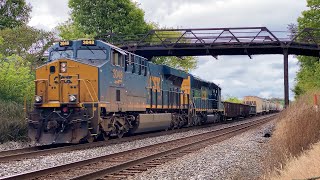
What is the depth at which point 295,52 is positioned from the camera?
33.3m

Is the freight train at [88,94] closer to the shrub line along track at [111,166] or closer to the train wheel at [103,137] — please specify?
the train wheel at [103,137]

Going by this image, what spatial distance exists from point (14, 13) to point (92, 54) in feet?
128

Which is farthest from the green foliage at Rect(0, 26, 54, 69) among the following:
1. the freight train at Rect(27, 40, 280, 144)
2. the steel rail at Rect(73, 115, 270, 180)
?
the steel rail at Rect(73, 115, 270, 180)

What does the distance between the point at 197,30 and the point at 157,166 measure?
21.3 meters

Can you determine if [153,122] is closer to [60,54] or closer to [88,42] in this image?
[88,42]

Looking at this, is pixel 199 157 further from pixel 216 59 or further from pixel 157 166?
pixel 216 59

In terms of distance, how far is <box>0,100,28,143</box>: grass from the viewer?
17.6 m

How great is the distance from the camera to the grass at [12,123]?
57.8ft

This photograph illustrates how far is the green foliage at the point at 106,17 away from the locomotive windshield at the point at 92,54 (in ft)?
107

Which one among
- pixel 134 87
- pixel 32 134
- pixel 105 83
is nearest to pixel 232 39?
pixel 134 87

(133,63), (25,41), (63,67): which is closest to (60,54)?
(63,67)

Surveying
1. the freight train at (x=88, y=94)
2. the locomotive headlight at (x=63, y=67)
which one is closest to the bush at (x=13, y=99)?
the freight train at (x=88, y=94)

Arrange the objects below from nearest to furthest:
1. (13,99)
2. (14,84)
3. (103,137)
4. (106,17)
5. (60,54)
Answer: (60,54), (103,137), (14,84), (13,99), (106,17)

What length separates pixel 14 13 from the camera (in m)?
51.7
